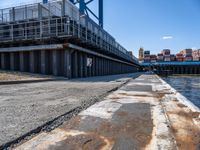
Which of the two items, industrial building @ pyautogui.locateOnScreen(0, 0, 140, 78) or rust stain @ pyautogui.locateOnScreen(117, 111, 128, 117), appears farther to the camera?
industrial building @ pyautogui.locateOnScreen(0, 0, 140, 78)

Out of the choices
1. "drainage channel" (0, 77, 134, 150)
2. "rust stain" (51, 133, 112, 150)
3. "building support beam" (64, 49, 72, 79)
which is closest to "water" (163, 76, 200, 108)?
"drainage channel" (0, 77, 134, 150)

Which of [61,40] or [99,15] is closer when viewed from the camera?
[61,40]

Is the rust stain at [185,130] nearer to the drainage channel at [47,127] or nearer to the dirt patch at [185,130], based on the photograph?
the dirt patch at [185,130]

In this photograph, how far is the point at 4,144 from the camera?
2160mm

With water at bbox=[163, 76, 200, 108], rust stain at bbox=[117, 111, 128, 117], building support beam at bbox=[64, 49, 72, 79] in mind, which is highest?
building support beam at bbox=[64, 49, 72, 79]

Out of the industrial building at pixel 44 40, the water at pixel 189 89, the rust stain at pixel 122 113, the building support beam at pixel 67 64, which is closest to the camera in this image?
the rust stain at pixel 122 113

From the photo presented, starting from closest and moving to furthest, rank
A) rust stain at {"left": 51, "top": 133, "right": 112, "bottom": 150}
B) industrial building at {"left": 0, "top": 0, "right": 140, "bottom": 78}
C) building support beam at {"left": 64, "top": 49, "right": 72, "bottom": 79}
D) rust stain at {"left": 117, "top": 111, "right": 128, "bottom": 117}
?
rust stain at {"left": 51, "top": 133, "right": 112, "bottom": 150} < rust stain at {"left": 117, "top": 111, "right": 128, "bottom": 117} < building support beam at {"left": 64, "top": 49, "right": 72, "bottom": 79} < industrial building at {"left": 0, "top": 0, "right": 140, "bottom": 78}

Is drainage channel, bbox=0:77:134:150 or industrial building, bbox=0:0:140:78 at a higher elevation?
industrial building, bbox=0:0:140:78

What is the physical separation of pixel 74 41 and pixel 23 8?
25.9 feet

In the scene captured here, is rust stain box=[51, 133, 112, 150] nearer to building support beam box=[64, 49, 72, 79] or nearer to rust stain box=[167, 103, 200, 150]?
rust stain box=[167, 103, 200, 150]

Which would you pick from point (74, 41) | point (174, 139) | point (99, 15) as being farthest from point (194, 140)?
point (99, 15)

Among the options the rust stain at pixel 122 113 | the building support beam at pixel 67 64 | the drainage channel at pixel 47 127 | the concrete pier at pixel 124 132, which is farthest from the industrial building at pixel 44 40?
the concrete pier at pixel 124 132

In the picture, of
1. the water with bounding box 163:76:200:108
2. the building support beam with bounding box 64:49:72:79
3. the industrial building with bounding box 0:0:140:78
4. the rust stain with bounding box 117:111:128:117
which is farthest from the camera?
the industrial building with bounding box 0:0:140:78

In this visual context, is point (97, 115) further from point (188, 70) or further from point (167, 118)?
point (188, 70)
